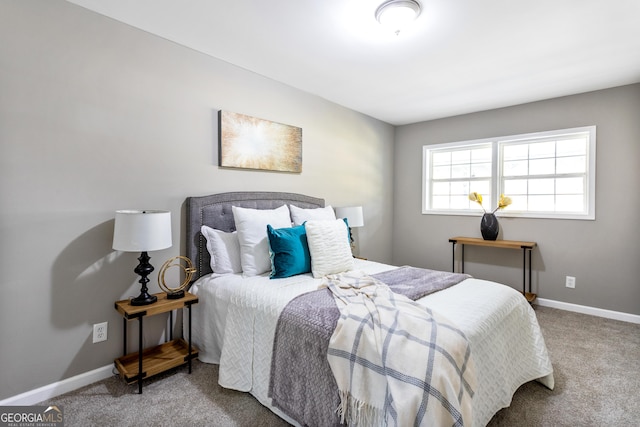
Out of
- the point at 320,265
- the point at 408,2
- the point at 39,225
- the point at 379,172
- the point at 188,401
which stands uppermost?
the point at 408,2

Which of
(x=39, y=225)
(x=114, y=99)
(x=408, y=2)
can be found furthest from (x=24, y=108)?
(x=408, y=2)

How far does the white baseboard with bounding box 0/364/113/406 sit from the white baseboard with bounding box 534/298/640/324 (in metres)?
4.35

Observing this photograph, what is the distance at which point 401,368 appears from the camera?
4.22ft

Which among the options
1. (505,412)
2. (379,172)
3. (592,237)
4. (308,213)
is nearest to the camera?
(505,412)

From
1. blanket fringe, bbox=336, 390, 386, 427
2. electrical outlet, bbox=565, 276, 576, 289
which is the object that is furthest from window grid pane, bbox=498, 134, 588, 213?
blanket fringe, bbox=336, 390, 386, 427

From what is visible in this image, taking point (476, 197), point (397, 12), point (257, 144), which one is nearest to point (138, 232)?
point (257, 144)

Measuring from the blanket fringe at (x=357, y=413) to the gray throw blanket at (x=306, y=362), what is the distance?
0.18 ft

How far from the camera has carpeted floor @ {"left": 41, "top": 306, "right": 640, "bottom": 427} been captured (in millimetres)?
1744

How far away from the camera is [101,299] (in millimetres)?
2143

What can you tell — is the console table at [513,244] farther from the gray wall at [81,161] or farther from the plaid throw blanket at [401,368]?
the gray wall at [81,161]

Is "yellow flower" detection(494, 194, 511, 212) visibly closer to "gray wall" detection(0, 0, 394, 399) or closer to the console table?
the console table

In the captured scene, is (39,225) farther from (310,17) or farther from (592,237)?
(592,237)

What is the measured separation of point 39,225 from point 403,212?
13.8 feet
